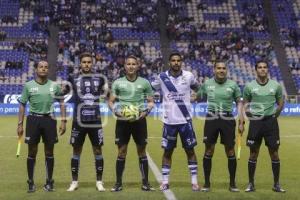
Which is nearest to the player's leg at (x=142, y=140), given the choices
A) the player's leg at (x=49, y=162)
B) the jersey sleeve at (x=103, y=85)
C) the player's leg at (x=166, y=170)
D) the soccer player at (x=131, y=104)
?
the soccer player at (x=131, y=104)

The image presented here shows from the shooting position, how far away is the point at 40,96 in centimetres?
955

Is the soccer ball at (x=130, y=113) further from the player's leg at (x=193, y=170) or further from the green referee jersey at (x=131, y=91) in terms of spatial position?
the player's leg at (x=193, y=170)

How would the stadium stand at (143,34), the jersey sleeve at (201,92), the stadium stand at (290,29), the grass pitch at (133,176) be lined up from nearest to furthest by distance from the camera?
1. the grass pitch at (133,176)
2. the jersey sleeve at (201,92)
3. the stadium stand at (143,34)
4. the stadium stand at (290,29)

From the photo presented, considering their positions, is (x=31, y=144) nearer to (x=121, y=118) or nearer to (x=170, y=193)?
(x=121, y=118)

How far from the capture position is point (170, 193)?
9.30 meters

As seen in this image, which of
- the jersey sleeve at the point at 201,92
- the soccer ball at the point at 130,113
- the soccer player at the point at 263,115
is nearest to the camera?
the soccer ball at the point at 130,113

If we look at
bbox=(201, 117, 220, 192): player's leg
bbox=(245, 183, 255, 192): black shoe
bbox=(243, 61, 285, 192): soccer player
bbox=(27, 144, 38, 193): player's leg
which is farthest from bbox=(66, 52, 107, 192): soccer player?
bbox=(243, 61, 285, 192): soccer player

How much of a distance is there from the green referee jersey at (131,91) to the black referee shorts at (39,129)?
1316 millimetres

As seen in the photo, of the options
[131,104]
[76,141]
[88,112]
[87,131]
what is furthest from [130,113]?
[76,141]

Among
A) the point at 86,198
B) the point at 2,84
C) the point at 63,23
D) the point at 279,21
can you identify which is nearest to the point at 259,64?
the point at 86,198

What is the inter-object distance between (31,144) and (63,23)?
35140mm

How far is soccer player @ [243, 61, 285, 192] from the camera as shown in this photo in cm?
962

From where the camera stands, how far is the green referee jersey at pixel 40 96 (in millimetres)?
9555

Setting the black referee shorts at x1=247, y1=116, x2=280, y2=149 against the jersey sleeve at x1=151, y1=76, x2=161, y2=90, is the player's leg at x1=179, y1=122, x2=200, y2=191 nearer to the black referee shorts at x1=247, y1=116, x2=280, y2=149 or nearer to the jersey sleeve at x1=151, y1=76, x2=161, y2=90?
the jersey sleeve at x1=151, y1=76, x2=161, y2=90
